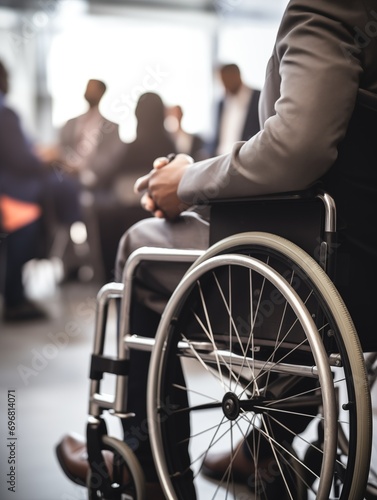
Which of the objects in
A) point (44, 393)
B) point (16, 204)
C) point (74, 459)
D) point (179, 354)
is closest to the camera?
point (179, 354)

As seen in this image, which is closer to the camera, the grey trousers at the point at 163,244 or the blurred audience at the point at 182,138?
the grey trousers at the point at 163,244

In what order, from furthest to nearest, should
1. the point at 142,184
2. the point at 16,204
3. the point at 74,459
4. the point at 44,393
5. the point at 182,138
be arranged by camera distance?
the point at 182,138 → the point at 16,204 → the point at 44,393 → the point at 74,459 → the point at 142,184

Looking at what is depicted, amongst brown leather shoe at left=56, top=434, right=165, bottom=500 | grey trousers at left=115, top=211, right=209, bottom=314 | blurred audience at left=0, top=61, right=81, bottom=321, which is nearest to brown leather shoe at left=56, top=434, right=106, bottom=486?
brown leather shoe at left=56, top=434, right=165, bottom=500

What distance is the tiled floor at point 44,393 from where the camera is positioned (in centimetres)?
164

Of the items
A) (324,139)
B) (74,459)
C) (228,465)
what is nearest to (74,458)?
(74,459)

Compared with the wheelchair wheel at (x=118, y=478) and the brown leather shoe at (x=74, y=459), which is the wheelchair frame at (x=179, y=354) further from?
the brown leather shoe at (x=74, y=459)

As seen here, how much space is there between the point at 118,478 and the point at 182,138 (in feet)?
15.0

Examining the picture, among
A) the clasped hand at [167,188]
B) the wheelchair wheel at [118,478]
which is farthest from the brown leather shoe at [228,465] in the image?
the clasped hand at [167,188]

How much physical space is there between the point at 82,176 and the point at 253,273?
411 cm

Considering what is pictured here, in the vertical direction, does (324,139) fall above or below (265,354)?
above

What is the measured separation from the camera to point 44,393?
8.20 feet

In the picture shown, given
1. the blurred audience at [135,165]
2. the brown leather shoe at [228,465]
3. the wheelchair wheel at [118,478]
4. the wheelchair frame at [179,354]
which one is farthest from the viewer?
the blurred audience at [135,165]

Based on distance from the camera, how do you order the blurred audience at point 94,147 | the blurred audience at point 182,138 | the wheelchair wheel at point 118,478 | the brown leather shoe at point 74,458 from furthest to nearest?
the blurred audience at point 182,138 → the blurred audience at point 94,147 → the brown leather shoe at point 74,458 → the wheelchair wheel at point 118,478

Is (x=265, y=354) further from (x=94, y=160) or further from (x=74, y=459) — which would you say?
(x=94, y=160)
